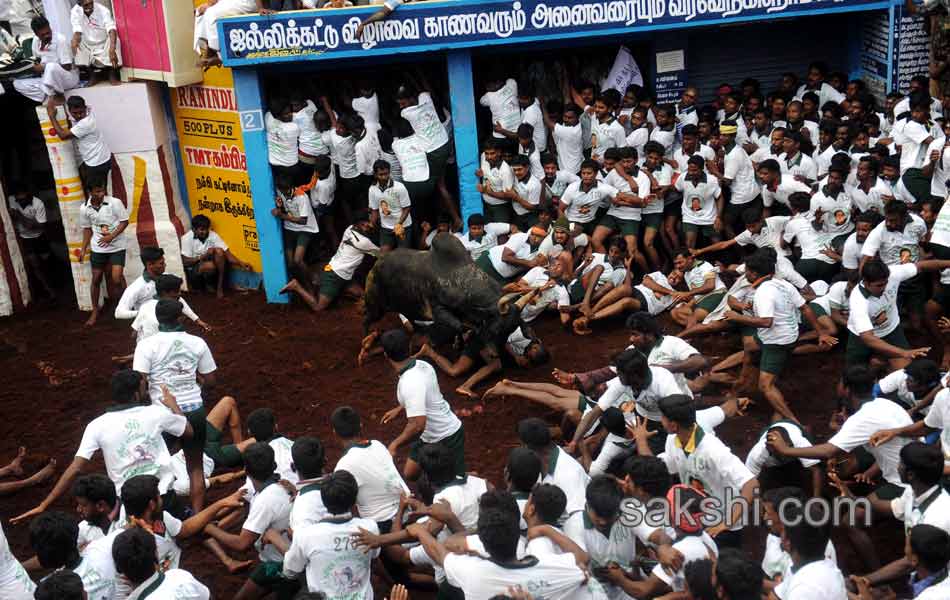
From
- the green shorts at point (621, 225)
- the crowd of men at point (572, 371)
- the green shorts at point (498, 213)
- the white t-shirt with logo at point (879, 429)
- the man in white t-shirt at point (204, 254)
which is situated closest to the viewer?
the crowd of men at point (572, 371)

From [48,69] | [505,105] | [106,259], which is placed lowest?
[106,259]

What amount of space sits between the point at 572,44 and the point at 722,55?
1.88 m

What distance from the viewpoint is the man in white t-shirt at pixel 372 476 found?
6.68m

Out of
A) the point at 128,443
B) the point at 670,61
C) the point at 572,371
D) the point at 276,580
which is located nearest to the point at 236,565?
the point at 276,580

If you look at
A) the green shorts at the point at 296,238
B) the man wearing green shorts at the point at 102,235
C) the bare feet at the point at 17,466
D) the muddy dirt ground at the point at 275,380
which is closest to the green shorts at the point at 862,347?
the muddy dirt ground at the point at 275,380

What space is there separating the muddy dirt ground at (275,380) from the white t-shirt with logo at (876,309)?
2.86 feet

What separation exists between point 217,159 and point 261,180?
106 cm

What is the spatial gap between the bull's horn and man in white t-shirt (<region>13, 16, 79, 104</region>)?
569 centimetres

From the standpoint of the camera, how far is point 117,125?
13.1m

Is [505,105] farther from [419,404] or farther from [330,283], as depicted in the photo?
[419,404]

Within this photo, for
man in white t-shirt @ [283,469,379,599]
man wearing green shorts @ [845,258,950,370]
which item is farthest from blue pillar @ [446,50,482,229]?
man in white t-shirt @ [283,469,379,599]

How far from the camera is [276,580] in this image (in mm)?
6734

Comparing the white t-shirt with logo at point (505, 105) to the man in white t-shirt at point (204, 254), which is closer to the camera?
the white t-shirt with logo at point (505, 105)

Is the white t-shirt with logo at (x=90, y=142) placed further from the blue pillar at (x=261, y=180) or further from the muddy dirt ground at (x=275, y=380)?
the muddy dirt ground at (x=275, y=380)
